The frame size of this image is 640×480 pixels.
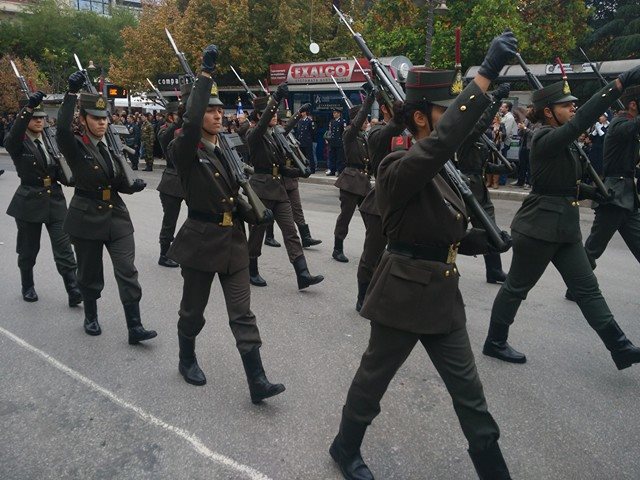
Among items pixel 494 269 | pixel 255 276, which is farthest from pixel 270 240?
pixel 494 269

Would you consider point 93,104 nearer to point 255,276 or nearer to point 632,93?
point 255,276

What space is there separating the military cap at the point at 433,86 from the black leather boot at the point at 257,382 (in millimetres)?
1907

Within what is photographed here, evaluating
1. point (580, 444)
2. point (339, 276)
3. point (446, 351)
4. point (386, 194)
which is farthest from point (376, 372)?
point (339, 276)

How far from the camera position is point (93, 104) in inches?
184

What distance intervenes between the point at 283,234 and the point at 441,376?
3897 mm

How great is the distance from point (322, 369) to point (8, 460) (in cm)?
202

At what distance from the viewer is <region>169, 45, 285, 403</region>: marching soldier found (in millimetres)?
3705

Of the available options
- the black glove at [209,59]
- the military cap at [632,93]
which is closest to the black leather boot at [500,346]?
the military cap at [632,93]

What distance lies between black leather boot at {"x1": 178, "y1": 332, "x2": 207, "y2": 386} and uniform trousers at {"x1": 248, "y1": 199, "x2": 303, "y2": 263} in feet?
7.29

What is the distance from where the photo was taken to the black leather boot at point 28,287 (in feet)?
19.2

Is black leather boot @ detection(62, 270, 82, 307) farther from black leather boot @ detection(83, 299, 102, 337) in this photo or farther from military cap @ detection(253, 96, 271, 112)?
military cap @ detection(253, 96, 271, 112)

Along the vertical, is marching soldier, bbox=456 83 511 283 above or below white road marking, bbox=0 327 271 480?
above

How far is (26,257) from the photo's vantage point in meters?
5.83

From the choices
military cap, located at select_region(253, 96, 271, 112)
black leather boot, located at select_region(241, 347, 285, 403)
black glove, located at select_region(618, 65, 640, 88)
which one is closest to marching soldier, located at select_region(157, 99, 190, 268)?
military cap, located at select_region(253, 96, 271, 112)
